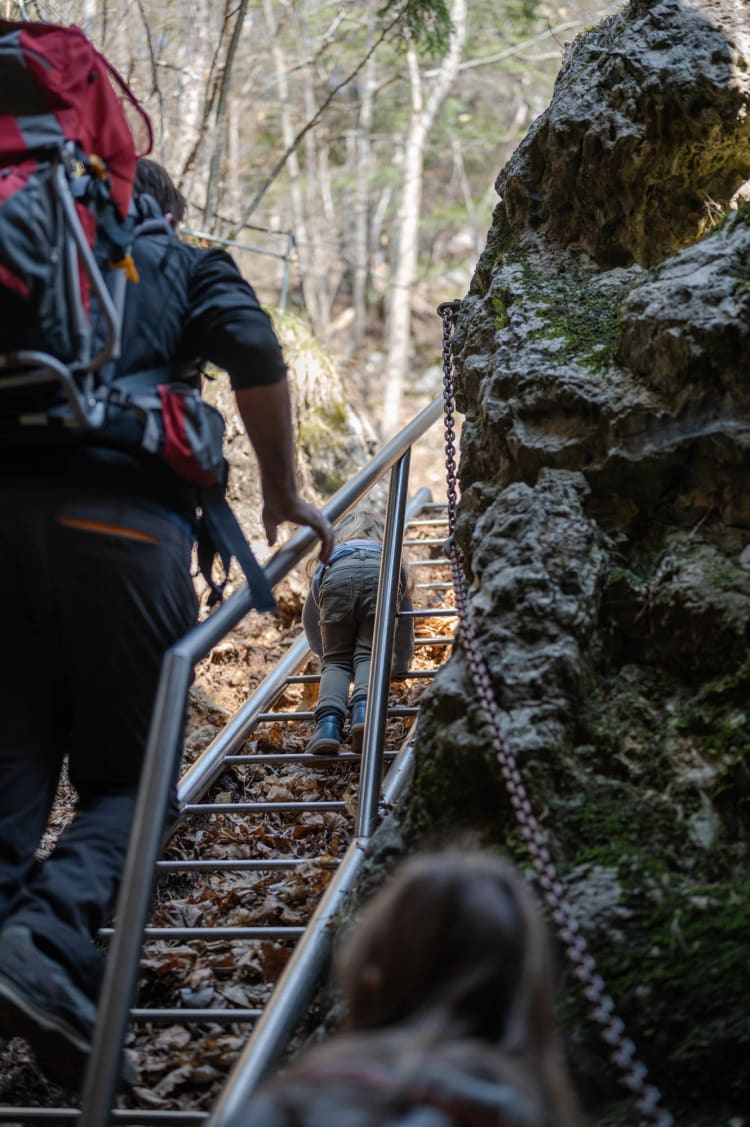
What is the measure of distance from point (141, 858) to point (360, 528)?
3.42 meters

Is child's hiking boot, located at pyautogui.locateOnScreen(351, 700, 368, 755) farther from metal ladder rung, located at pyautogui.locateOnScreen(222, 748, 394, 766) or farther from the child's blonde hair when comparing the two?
the child's blonde hair

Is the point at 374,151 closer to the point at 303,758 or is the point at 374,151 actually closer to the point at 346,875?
the point at 303,758

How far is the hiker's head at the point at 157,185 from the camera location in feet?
9.32

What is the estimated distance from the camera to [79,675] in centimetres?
241

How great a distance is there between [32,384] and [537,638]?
1.26 meters

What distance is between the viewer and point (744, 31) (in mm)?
3365

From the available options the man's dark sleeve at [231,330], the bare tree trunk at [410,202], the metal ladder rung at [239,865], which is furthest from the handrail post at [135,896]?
the bare tree trunk at [410,202]

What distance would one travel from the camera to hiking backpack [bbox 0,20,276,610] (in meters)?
2.16

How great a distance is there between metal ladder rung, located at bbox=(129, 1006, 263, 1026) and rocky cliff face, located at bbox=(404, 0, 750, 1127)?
24.5 inches

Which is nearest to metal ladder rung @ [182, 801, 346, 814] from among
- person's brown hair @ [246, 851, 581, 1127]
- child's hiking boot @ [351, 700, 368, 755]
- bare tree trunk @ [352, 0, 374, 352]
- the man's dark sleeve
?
child's hiking boot @ [351, 700, 368, 755]

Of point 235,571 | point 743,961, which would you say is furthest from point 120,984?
point 235,571

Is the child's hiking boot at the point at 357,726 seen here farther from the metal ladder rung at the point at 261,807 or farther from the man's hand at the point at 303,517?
the man's hand at the point at 303,517

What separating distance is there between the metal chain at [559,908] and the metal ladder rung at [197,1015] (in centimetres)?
91

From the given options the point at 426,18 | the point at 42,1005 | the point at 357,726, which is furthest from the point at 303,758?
the point at 426,18
